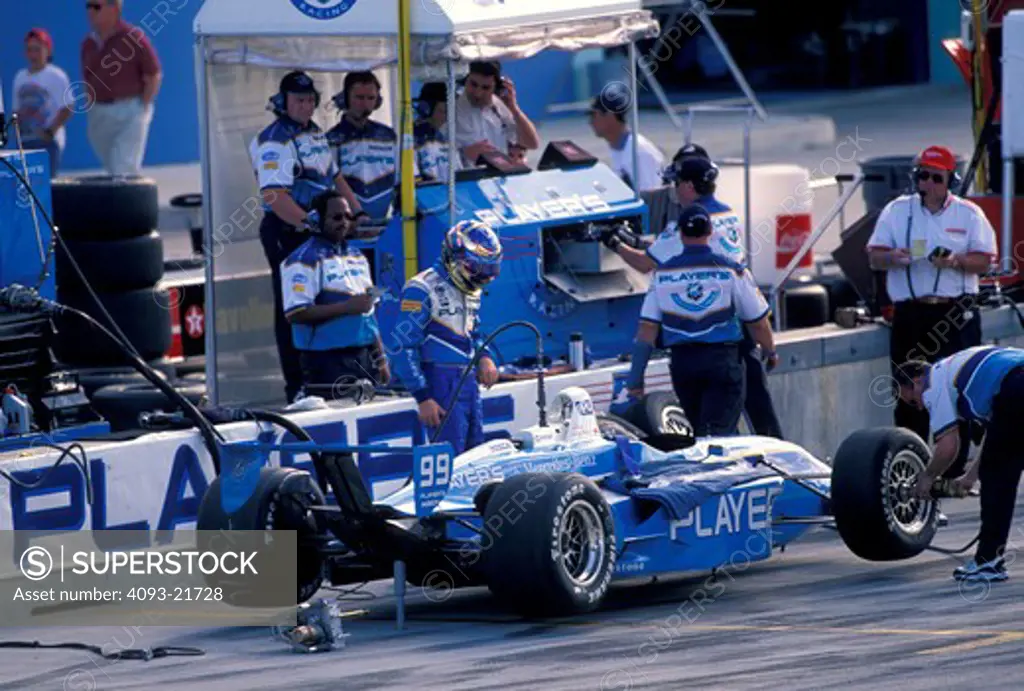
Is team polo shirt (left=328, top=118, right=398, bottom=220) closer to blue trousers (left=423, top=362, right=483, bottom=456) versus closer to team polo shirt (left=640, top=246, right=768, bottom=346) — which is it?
team polo shirt (left=640, top=246, right=768, bottom=346)

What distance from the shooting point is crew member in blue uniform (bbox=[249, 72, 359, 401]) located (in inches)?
579

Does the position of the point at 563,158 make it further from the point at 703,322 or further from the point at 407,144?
the point at 703,322

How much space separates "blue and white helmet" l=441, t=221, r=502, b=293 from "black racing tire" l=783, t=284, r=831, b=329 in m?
6.43

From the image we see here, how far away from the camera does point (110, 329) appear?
16359mm

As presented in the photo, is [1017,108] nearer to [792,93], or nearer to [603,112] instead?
[603,112]

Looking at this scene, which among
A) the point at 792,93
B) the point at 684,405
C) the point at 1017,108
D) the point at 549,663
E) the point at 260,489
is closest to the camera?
the point at 549,663

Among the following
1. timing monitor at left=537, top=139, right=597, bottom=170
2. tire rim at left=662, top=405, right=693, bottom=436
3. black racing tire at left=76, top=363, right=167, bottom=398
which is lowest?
tire rim at left=662, top=405, right=693, bottom=436

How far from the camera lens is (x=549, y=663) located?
9758 mm

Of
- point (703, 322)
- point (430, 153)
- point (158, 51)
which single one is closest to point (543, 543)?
point (703, 322)

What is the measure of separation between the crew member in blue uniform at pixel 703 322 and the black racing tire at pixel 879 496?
1.54 meters

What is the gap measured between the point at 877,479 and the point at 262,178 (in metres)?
4.94

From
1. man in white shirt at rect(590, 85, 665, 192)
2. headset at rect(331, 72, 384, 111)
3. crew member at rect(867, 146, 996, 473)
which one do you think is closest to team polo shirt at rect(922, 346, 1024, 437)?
crew member at rect(867, 146, 996, 473)

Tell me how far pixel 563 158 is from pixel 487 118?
0.58m

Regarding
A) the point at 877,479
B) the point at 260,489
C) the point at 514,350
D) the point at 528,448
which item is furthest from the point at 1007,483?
the point at 514,350
